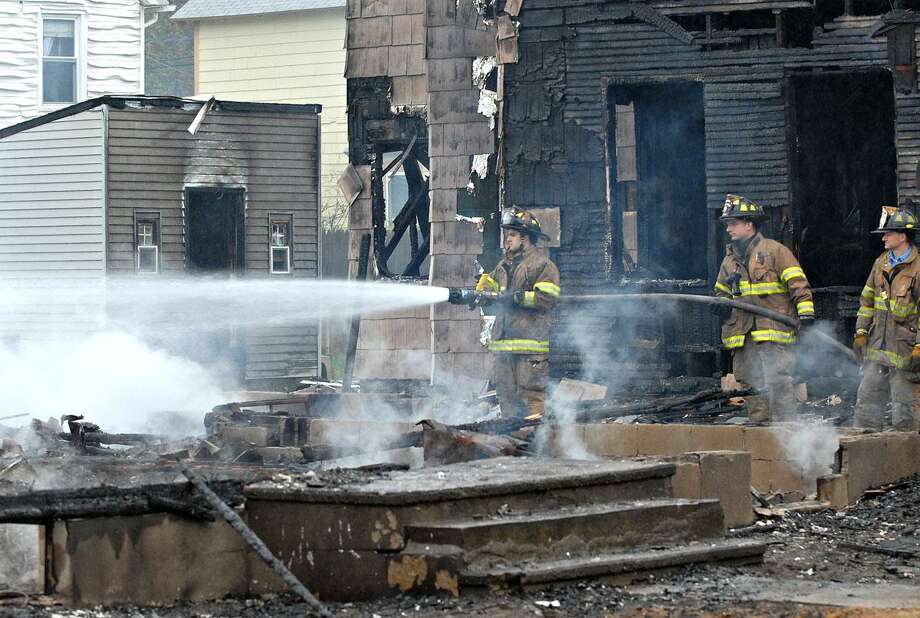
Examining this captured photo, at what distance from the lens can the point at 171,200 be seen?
24344mm

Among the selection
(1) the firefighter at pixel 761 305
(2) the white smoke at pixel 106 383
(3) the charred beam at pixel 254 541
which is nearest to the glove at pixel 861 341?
(1) the firefighter at pixel 761 305

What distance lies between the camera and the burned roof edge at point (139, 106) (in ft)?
74.5

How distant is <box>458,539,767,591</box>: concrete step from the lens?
21.7 feet

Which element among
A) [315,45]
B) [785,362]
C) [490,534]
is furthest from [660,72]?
[315,45]

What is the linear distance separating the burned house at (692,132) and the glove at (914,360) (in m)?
3.42

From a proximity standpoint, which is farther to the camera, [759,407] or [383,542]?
[759,407]

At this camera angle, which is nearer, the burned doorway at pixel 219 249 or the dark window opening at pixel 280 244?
the burned doorway at pixel 219 249

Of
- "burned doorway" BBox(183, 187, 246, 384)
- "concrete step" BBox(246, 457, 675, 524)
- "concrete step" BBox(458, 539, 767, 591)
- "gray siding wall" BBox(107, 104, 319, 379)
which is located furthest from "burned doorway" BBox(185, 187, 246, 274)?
"concrete step" BBox(458, 539, 767, 591)

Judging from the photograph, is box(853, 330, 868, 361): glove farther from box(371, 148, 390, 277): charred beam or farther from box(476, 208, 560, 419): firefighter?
box(371, 148, 390, 277): charred beam

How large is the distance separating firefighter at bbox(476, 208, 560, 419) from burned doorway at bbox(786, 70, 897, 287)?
15.0 feet

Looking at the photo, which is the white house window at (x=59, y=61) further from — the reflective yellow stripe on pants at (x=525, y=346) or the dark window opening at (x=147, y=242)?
the reflective yellow stripe on pants at (x=525, y=346)

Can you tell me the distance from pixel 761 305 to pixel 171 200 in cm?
1451

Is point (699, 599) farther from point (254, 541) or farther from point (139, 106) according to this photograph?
point (139, 106)

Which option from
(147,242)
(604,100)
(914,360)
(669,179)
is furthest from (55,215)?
(914,360)
